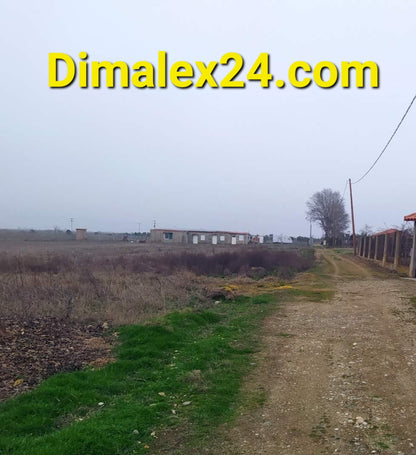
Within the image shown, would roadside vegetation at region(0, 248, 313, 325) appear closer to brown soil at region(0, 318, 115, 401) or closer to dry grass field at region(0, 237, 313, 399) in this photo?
dry grass field at region(0, 237, 313, 399)

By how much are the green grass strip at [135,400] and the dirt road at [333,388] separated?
0.41 m

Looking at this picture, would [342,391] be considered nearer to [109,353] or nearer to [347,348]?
[347,348]

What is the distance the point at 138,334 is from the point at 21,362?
2291 mm

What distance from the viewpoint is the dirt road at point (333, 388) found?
13.3 feet

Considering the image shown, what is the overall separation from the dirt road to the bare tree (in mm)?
74840

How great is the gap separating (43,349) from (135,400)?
8.58 feet

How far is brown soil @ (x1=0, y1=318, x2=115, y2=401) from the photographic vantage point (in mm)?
5966

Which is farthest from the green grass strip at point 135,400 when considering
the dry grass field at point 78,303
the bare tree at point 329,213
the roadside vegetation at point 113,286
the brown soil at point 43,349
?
the bare tree at point 329,213

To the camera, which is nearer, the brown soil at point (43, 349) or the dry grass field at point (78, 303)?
the brown soil at point (43, 349)

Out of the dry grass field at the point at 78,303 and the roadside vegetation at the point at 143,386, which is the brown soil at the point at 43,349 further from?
the roadside vegetation at the point at 143,386

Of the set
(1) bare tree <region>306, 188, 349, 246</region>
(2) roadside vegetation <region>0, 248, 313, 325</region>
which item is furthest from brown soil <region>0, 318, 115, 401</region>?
(1) bare tree <region>306, 188, 349, 246</region>

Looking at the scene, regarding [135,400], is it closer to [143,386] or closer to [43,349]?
[143,386]

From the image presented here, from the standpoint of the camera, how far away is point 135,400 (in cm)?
530

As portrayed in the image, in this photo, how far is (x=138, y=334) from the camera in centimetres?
832
